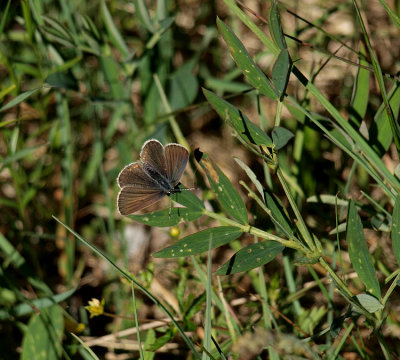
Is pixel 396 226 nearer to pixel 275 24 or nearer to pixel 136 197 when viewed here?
pixel 275 24

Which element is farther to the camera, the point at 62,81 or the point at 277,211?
the point at 62,81

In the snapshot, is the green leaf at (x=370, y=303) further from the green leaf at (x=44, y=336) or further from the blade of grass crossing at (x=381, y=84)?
the green leaf at (x=44, y=336)

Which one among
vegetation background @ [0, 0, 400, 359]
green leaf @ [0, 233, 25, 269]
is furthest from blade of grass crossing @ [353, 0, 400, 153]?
green leaf @ [0, 233, 25, 269]

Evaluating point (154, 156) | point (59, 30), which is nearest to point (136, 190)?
point (154, 156)

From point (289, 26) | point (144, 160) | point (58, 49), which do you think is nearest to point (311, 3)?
point (289, 26)

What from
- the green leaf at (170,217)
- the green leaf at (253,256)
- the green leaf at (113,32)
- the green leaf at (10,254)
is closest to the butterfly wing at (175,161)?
the green leaf at (170,217)

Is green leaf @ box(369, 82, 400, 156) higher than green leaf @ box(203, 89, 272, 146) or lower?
lower

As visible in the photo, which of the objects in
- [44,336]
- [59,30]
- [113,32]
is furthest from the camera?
[113,32]

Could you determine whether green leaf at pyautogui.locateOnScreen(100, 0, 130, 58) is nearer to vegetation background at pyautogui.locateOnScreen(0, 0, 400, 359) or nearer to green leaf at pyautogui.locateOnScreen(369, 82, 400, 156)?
vegetation background at pyautogui.locateOnScreen(0, 0, 400, 359)
